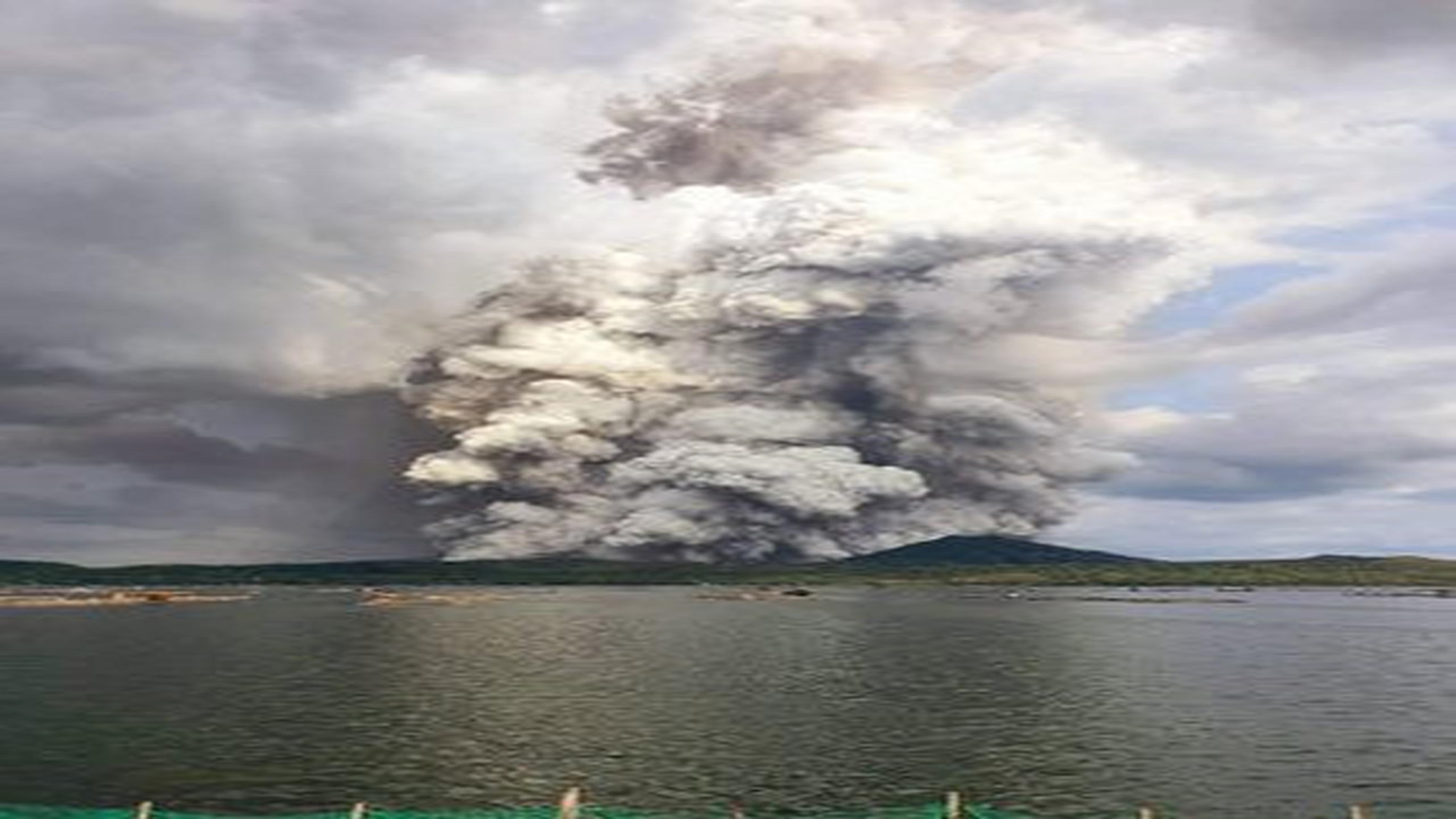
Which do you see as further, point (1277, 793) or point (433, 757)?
point (433, 757)

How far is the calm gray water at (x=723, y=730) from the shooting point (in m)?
73.8

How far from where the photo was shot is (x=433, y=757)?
84938mm

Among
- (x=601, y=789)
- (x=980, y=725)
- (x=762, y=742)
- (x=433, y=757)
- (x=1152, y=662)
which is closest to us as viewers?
(x=601, y=789)

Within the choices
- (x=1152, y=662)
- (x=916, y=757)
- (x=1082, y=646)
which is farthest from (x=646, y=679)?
(x=1082, y=646)

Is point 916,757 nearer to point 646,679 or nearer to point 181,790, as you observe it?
point 181,790

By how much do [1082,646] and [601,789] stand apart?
130 meters

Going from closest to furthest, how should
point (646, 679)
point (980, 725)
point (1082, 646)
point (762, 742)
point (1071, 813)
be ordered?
point (1071, 813) < point (762, 742) < point (980, 725) < point (646, 679) < point (1082, 646)

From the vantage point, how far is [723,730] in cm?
9900

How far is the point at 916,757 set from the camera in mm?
86125

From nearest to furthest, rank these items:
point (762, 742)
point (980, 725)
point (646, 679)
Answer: point (762, 742) → point (980, 725) → point (646, 679)

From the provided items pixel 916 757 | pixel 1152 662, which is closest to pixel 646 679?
pixel 916 757

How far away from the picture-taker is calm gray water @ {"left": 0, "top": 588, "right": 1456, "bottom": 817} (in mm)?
73812

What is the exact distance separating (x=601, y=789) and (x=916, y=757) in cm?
2263

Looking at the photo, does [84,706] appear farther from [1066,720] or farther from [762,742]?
[1066,720]
